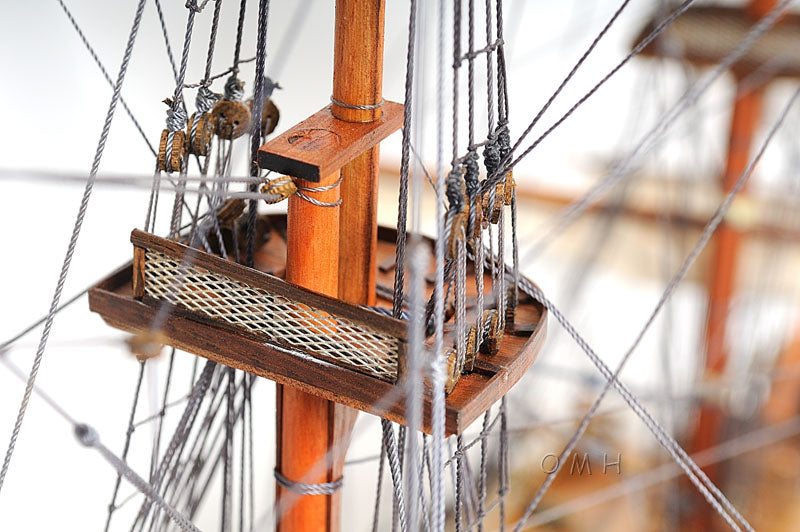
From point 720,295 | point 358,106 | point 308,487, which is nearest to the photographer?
point 358,106

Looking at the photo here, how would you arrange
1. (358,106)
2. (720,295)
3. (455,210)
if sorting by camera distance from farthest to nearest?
1. (720,295)
2. (358,106)
3. (455,210)

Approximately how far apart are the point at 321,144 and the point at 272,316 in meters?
0.15

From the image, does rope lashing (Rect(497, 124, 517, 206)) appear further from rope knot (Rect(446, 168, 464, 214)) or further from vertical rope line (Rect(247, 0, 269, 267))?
vertical rope line (Rect(247, 0, 269, 267))

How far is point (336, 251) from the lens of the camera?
961 millimetres

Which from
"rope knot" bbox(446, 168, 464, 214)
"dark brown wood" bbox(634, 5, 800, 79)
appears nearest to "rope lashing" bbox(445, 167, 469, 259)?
"rope knot" bbox(446, 168, 464, 214)

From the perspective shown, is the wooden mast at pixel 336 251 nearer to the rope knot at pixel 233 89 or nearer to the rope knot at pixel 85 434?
the rope knot at pixel 233 89

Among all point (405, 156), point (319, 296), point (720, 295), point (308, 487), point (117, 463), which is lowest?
point (720, 295)

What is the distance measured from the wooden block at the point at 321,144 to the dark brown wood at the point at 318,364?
16cm

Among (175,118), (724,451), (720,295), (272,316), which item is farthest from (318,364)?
(720,295)

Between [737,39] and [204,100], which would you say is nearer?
[204,100]

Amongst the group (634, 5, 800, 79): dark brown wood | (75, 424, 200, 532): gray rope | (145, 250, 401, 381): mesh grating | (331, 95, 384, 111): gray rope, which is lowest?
(75, 424, 200, 532): gray rope

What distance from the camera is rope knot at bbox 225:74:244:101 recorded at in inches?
39.5

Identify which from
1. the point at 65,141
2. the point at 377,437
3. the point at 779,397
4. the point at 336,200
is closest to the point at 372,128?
the point at 336,200

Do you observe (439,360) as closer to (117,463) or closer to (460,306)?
(460,306)
